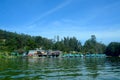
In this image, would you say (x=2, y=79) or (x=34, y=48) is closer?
(x=2, y=79)

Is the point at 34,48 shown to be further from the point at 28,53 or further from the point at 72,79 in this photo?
the point at 72,79

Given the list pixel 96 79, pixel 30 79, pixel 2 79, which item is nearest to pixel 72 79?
pixel 96 79

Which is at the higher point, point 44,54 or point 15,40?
point 15,40

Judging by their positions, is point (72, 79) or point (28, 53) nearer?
point (72, 79)

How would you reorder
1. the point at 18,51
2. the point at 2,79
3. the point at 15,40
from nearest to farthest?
the point at 2,79 → the point at 18,51 → the point at 15,40

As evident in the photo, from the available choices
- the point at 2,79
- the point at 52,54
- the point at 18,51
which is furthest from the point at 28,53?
the point at 2,79

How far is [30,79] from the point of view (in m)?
26.2

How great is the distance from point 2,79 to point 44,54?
523ft

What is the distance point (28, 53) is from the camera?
7087 inches

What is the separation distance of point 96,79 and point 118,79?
2594mm

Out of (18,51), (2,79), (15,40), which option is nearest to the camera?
(2,79)

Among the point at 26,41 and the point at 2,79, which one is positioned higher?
the point at 26,41

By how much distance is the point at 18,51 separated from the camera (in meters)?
178

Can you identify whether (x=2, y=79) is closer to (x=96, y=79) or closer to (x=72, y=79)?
(x=72, y=79)
